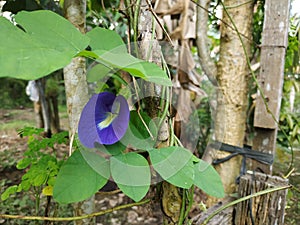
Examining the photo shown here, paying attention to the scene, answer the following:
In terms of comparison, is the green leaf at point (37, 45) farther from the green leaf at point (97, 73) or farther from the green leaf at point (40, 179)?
the green leaf at point (40, 179)

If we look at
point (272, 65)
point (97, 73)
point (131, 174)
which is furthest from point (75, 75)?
point (272, 65)

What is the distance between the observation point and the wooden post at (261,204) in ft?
1.61

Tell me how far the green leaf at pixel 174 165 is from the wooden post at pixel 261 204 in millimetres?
291

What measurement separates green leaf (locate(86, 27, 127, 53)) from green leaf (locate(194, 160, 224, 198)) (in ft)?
0.54

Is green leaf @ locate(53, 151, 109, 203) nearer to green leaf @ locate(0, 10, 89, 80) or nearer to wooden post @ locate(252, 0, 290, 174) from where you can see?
green leaf @ locate(0, 10, 89, 80)

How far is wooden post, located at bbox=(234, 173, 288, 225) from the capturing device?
19.3 inches

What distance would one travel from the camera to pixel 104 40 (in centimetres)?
30

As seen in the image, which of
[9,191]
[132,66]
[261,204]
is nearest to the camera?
[132,66]

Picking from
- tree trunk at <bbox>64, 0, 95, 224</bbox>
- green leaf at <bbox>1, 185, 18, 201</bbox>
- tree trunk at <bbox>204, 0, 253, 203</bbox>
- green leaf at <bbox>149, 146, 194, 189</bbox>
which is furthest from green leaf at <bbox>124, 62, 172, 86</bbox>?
tree trunk at <bbox>204, 0, 253, 203</bbox>

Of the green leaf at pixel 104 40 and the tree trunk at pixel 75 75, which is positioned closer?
the green leaf at pixel 104 40

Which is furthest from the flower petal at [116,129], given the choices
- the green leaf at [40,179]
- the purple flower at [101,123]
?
the green leaf at [40,179]

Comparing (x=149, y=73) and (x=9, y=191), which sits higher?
(x=149, y=73)

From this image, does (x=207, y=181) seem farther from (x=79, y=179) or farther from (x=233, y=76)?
(x=233, y=76)

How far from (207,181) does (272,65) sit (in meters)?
0.61
